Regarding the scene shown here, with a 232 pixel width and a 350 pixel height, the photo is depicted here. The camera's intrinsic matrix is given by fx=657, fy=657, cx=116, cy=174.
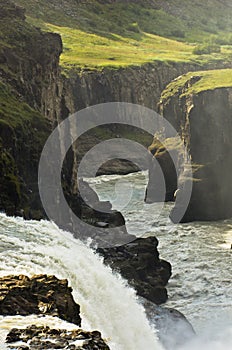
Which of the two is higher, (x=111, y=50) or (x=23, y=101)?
(x=111, y=50)

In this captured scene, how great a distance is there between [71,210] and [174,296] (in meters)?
9.41

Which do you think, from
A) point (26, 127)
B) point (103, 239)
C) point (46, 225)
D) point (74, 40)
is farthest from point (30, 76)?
point (74, 40)

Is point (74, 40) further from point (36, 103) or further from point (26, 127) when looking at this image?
point (26, 127)

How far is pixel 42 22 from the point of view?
605ft

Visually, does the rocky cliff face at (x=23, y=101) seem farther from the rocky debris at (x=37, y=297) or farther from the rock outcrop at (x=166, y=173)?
the rock outcrop at (x=166, y=173)

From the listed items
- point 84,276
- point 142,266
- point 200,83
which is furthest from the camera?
point 200,83

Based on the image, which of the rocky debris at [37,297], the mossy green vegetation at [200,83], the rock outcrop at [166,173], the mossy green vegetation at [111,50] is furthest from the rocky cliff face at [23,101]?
the mossy green vegetation at [111,50]

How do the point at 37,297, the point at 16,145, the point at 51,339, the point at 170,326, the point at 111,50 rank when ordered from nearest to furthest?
the point at 51,339 → the point at 37,297 → the point at 170,326 → the point at 16,145 → the point at 111,50

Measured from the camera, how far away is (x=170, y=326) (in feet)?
121

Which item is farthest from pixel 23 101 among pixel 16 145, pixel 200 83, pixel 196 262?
pixel 200 83

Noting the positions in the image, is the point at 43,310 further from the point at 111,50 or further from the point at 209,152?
the point at 111,50

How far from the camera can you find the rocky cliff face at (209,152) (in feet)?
237

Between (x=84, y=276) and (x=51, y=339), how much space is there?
11.0 m

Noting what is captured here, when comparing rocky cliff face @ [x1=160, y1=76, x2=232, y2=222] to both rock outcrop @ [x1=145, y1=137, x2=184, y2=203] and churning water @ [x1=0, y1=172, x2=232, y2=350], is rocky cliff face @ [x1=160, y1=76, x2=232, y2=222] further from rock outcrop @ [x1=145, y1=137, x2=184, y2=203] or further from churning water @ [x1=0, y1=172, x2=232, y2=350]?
churning water @ [x1=0, y1=172, x2=232, y2=350]
